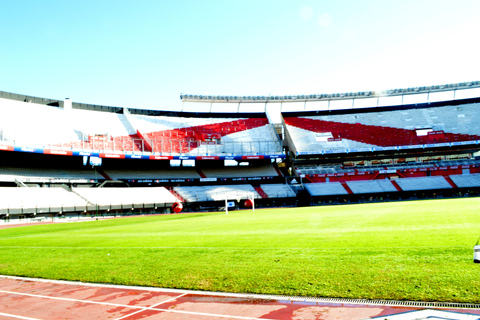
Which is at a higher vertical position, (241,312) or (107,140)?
(107,140)

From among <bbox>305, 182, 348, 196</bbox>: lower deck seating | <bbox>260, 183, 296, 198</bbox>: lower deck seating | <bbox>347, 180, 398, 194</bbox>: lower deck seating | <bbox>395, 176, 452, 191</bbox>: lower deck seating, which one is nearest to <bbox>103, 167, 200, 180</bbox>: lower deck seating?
<bbox>260, 183, 296, 198</bbox>: lower deck seating

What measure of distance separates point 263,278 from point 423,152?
59238 millimetres

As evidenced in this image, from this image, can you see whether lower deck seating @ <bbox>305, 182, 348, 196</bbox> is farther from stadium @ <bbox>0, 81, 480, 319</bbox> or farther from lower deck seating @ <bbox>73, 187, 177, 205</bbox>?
lower deck seating @ <bbox>73, 187, 177, 205</bbox>

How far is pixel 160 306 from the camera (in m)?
5.83

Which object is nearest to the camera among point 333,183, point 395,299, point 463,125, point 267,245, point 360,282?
point 395,299

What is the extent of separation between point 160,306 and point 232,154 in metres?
50.9

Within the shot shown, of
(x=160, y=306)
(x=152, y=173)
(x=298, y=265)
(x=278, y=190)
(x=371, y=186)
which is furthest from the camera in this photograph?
(x=152, y=173)

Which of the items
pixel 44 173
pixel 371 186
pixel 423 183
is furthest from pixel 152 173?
pixel 423 183

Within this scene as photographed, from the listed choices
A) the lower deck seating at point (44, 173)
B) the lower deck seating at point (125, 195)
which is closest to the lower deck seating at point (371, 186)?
the lower deck seating at point (125, 195)

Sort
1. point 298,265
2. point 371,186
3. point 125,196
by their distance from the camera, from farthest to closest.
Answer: point 371,186, point 125,196, point 298,265

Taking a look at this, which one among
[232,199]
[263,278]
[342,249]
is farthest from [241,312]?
[232,199]

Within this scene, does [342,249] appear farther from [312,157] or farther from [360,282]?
[312,157]

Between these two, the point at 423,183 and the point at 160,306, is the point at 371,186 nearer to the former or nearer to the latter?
the point at 423,183

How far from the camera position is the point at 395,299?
492 centimetres
